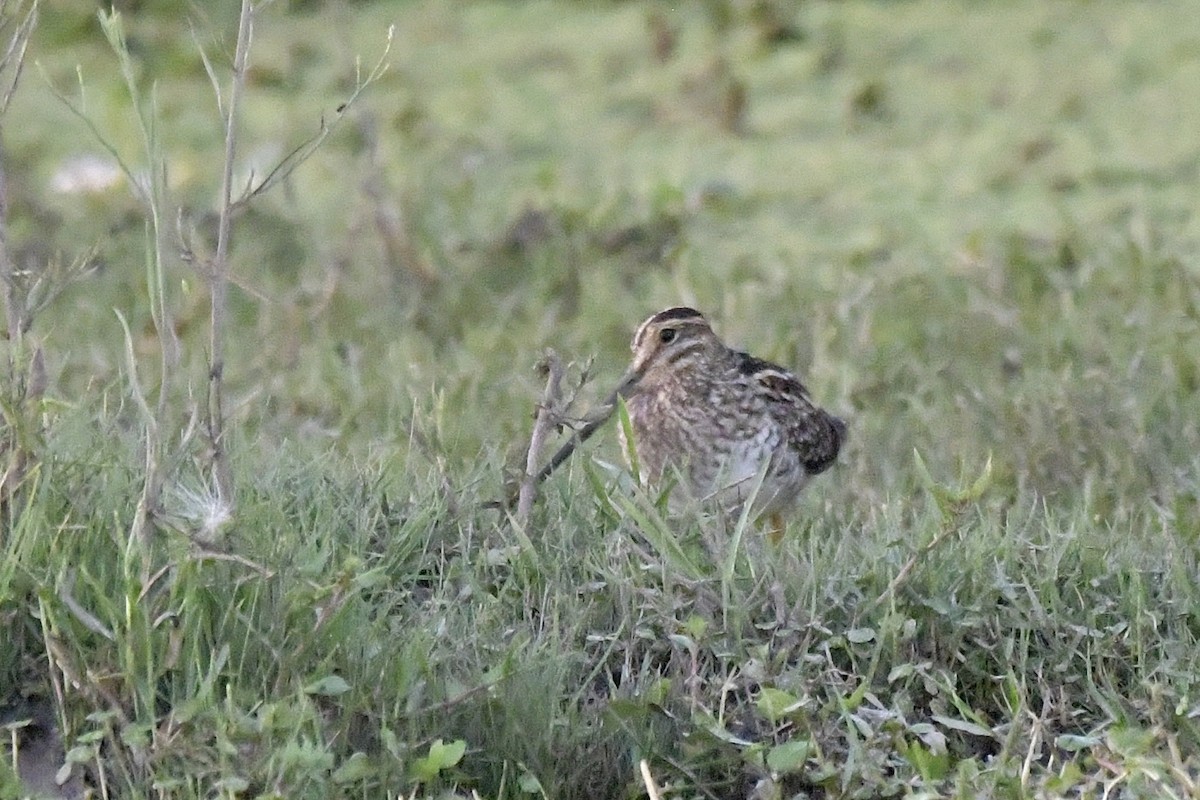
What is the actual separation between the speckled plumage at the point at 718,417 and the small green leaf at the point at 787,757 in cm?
156

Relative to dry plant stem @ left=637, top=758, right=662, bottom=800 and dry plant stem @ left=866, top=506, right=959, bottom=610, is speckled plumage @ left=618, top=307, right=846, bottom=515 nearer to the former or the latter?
dry plant stem @ left=866, top=506, right=959, bottom=610

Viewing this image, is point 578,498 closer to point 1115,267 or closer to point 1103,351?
point 1103,351

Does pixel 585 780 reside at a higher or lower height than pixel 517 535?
lower

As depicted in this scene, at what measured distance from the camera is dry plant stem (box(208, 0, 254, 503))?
12.1 feet

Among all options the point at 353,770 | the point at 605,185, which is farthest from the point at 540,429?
the point at 605,185

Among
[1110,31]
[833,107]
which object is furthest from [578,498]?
[1110,31]

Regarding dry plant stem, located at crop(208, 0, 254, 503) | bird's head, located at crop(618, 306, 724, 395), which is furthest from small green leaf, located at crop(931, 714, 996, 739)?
bird's head, located at crop(618, 306, 724, 395)

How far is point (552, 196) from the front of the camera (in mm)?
8164

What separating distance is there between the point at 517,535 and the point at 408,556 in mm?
249

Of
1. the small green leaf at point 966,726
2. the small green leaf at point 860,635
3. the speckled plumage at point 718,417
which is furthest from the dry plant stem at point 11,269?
the speckled plumage at point 718,417

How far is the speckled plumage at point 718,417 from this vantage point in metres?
5.35

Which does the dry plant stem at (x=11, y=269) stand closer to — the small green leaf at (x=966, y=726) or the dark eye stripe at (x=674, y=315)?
the small green leaf at (x=966, y=726)

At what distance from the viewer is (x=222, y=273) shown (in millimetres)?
3721

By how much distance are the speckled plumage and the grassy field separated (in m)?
0.20
